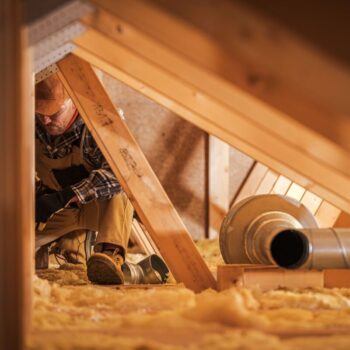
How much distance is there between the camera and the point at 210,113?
89.8 inches

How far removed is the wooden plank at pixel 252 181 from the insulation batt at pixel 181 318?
2.45m

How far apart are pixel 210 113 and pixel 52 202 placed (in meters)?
1.22

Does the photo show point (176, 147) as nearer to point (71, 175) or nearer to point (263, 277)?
point (71, 175)

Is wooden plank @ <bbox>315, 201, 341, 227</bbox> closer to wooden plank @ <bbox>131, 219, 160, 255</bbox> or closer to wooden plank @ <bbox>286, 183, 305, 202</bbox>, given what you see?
wooden plank @ <bbox>286, 183, 305, 202</bbox>

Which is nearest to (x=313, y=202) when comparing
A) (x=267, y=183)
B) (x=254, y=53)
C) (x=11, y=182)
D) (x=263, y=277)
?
(x=267, y=183)

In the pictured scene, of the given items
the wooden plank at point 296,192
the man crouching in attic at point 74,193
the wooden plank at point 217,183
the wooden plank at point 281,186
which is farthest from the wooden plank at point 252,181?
the man crouching in attic at point 74,193

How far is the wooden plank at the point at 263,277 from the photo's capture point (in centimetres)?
256

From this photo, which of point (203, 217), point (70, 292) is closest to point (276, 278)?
point (70, 292)

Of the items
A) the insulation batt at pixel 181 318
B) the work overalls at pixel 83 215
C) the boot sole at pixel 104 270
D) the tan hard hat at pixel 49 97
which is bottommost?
the insulation batt at pixel 181 318

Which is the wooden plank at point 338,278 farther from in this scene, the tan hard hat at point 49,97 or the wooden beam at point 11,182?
the wooden beam at point 11,182

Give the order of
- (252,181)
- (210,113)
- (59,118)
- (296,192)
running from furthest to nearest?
(252,181) < (296,192) < (59,118) < (210,113)

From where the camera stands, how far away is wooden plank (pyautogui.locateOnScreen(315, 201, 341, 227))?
3648 millimetres

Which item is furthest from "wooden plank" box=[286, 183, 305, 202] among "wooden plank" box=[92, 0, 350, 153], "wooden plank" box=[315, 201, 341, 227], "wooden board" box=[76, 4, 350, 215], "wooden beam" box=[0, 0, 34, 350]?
"wooden beam" box=[0, 0, 34, 350]

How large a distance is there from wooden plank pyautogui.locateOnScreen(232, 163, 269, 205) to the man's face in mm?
2061
